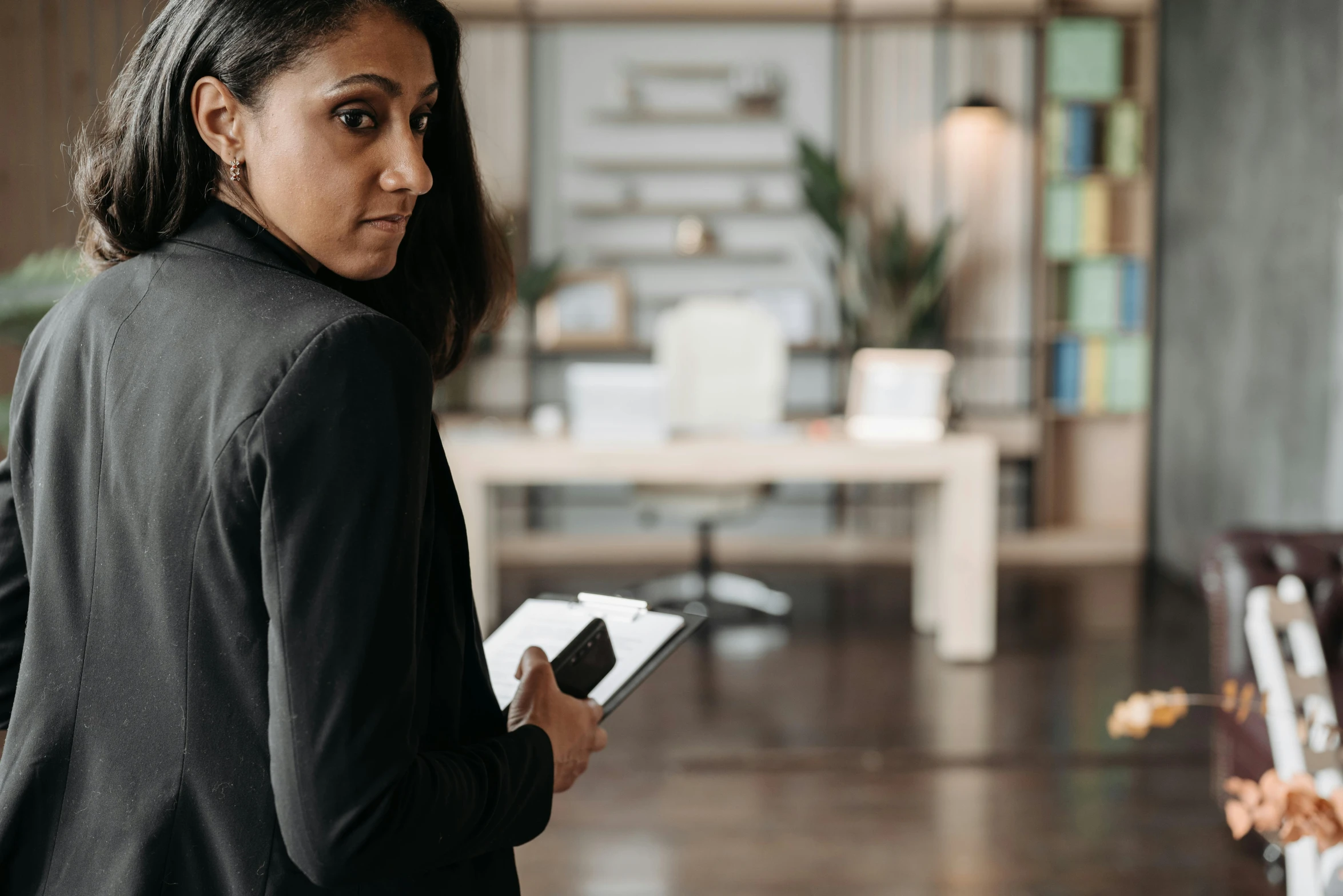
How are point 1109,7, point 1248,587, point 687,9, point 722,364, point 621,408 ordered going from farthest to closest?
1. point 1109,7
2. point 687,9
3. point 722,364
4. point 621,408
5. point 1248,587

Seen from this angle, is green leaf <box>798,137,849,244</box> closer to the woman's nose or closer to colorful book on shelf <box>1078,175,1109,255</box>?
colorful book on shelf <box>1078,175,1109,255</box>

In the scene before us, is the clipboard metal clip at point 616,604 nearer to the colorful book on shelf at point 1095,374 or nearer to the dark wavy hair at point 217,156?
the dark wavy hair at point 217,156

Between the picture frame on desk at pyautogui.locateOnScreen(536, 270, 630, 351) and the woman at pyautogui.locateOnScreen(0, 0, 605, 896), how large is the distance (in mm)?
4892

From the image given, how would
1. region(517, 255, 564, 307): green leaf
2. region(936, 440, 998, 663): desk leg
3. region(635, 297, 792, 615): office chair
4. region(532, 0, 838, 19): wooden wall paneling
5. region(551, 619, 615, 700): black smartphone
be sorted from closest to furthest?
region(551, 619, 615, 700): black smartphone → region(936, 440, 998, 663): desk leg → region(635, 297, 792, 615): office chair → region(517, 255, 564, 307): green leaf → region(532, 0, 838, 19): wooden wall paneling

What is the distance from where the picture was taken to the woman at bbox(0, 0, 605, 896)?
67cm

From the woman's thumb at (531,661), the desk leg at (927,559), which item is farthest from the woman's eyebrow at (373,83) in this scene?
the desk leg at (927,559)

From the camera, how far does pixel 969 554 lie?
4.01 metres

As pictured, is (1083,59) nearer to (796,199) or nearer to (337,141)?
(796,199)

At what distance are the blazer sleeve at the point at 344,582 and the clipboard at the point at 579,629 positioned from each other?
381 millimetres

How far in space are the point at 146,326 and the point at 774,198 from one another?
210 inches

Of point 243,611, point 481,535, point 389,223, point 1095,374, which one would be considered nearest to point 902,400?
point 481,535

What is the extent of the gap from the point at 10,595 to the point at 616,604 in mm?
532

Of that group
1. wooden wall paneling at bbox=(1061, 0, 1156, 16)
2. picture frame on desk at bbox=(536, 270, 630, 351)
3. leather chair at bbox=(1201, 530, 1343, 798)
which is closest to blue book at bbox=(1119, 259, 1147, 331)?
wooden wall paneling at bbox=(1061, 0, 1156, 16)

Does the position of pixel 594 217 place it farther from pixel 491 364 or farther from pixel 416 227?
pixel 416 227
